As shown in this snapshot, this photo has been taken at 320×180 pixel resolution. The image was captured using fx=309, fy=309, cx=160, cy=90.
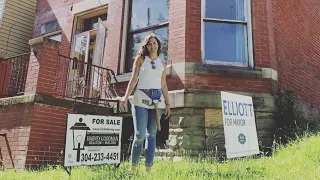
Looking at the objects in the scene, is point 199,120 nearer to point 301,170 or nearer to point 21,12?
point 301,170

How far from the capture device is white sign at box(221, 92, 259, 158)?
411cm

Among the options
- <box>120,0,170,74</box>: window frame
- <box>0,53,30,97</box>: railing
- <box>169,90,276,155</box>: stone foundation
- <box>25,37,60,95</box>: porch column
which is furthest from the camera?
<box>0,53,30,97</box>: railing

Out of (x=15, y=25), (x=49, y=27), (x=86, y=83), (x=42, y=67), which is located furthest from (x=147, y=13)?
(x=15, y=25)

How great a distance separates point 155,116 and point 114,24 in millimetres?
4539

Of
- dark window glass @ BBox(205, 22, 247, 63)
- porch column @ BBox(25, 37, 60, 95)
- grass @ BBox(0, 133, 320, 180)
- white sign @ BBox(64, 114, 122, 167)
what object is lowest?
grass @ BBox(0, 133, 320, 180)

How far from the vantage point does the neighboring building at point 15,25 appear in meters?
10.4

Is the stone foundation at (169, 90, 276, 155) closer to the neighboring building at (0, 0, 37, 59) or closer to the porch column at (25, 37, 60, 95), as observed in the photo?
the porch column at (25, 37, 60, 95)

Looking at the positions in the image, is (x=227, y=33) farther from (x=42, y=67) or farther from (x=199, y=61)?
(x=42, y=67)

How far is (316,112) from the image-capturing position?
28.5 feet

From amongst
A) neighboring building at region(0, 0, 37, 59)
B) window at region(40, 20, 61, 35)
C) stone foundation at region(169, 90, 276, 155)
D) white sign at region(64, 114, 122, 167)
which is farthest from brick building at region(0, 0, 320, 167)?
neighboring building at region(0, 0, 37, 59)

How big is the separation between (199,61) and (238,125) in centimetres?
230

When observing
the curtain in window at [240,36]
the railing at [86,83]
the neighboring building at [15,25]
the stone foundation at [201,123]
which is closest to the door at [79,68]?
the railing at [86,83]

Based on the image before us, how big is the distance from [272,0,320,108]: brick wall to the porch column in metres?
4.98

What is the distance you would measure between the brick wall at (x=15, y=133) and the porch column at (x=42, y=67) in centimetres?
40
